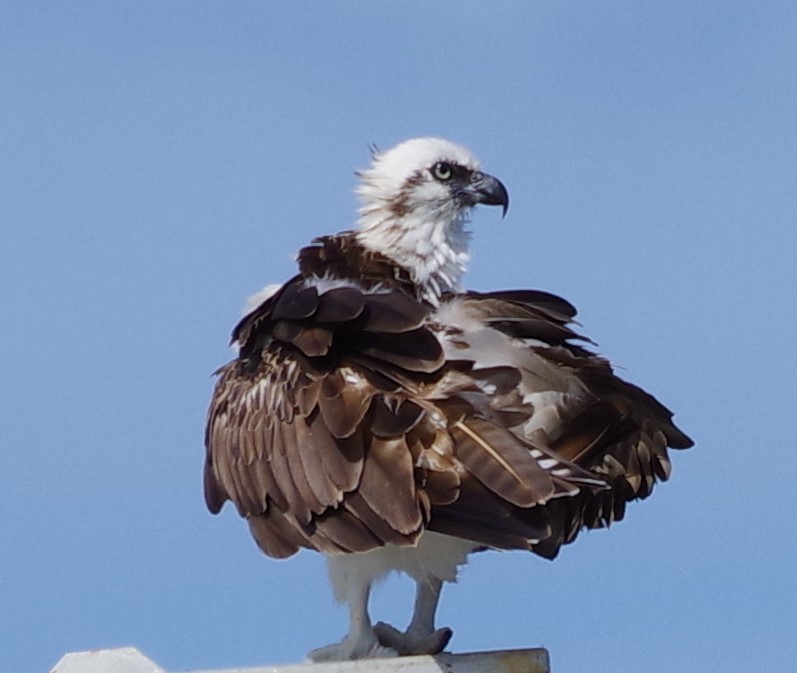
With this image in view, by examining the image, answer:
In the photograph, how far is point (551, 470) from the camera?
247 inches

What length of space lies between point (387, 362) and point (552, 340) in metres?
0.94

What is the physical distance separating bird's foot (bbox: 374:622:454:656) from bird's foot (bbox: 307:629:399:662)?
72mm

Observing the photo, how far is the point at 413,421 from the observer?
6379mm

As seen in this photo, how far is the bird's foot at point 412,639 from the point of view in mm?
7160

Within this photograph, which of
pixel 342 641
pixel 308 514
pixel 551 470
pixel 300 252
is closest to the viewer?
pixel 551 470

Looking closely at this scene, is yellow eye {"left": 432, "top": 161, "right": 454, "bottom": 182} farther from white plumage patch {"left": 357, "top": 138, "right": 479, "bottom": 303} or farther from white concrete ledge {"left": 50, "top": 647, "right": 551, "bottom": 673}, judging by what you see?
white concrete ledge {"left": 50, "top": 647, "right": 551, "bottom": 673}

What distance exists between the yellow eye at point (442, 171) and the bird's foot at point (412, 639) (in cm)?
242

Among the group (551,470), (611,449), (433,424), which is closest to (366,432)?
(433,424)

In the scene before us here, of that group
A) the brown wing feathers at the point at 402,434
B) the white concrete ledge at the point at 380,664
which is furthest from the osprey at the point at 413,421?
the white concrete ledge at the point at 380,664

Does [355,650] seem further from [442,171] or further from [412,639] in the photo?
[442,171]

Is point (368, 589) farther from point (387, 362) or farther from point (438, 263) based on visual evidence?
point (438, 263)

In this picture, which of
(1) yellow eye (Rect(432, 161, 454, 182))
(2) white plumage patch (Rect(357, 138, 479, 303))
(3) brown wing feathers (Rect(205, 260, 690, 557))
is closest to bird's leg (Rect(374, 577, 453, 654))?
(3) brown wing feathers (Rect(205, 260, 690, 557))

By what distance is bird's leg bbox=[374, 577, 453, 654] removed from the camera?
23.6ft

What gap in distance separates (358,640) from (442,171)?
8.58ft
